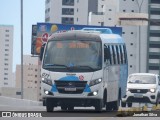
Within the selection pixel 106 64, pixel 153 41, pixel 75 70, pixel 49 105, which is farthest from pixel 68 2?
pixel 75 70

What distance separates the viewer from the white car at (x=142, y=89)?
3662 cm

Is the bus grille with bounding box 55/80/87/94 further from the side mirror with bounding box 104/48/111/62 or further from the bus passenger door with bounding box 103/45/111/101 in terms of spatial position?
the side mirror with bounding box 104/48/111/62

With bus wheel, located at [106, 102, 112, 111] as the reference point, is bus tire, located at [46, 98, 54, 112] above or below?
above

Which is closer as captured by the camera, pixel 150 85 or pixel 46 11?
pixel 150 85

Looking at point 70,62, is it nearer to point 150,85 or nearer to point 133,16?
point 133,16

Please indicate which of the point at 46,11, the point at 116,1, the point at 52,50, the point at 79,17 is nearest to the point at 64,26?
the point at 52,50

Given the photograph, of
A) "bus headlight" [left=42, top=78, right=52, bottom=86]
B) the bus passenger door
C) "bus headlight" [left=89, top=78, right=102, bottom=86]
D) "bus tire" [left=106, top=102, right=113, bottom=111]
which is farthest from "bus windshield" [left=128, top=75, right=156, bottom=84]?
"bus headlight" [left=42, top=78, right=52, bottom=86]

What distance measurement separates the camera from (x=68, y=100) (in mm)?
25141

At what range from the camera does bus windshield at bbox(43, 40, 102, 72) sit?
25062mm

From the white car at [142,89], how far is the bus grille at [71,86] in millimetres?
11775

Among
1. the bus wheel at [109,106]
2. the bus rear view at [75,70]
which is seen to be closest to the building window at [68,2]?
the bus wheel at [109,106]

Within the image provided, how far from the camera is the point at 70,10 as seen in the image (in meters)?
176

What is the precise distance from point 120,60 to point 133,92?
6.06 metres

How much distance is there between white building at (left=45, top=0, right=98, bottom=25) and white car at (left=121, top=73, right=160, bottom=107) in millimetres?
135936
